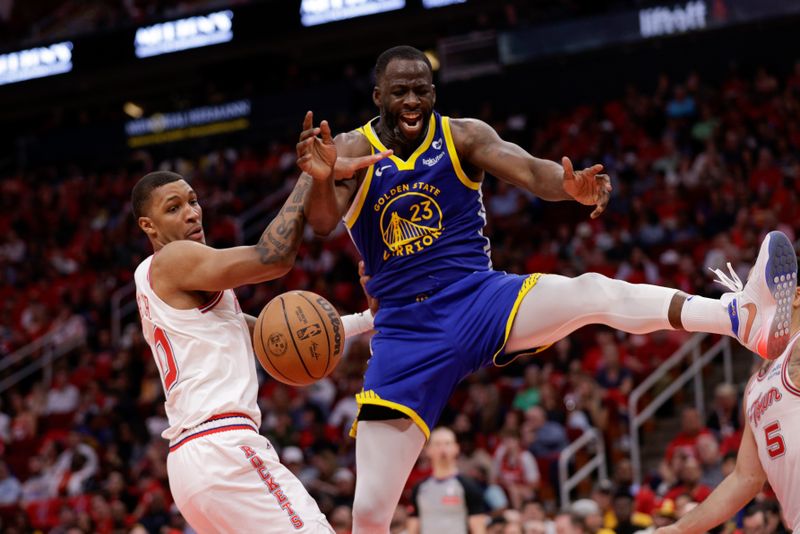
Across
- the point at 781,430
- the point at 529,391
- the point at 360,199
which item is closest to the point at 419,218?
the point at 360,199

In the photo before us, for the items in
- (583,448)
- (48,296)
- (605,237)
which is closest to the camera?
(583,448)

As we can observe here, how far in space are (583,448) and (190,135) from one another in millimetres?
11412

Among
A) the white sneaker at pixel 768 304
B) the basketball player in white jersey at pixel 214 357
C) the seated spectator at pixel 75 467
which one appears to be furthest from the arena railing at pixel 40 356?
the white sneaker at pixel 768 304

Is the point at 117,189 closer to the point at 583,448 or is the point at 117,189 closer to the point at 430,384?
the point at 583,448

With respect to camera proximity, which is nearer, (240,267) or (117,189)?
(240,267)

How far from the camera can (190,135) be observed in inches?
822

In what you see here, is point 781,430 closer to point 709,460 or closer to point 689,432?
point 709,460

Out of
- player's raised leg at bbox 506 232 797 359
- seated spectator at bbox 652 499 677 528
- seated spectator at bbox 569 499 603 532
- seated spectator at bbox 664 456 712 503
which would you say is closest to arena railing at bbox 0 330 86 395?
seated spectator at bbox 569 499 603 532

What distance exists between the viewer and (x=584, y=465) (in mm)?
12195

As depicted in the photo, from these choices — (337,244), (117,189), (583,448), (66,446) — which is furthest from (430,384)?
(117,189)

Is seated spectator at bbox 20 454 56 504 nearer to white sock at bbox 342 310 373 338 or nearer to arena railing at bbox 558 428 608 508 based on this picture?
arena railing at bbox 558 428 608 508

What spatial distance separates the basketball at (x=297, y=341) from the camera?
5.22 metres

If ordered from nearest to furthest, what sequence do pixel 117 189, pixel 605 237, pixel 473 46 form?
pixel 605 237
pixel 473 46
pixel 117 189

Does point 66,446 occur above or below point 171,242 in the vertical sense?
below
